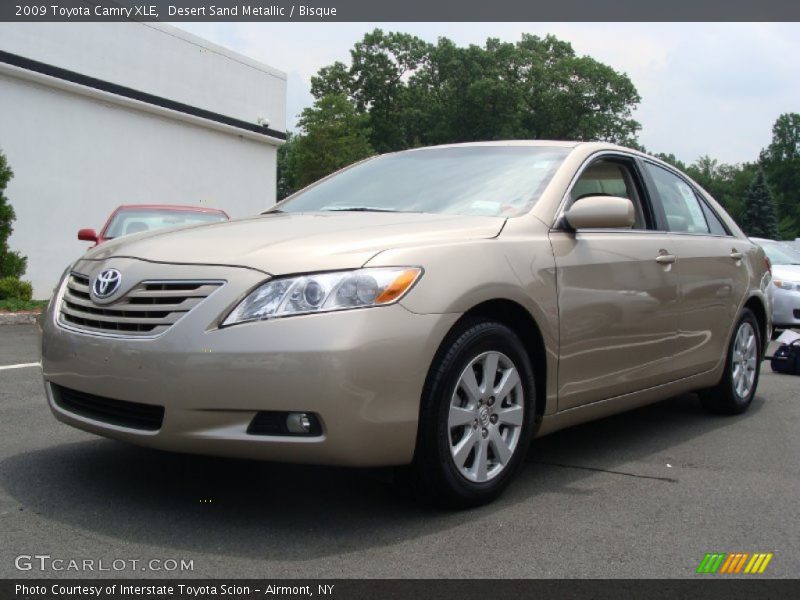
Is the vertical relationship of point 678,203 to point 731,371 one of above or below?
above

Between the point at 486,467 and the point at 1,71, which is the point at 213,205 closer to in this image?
the point at 1,71

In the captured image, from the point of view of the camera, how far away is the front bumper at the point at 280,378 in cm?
302

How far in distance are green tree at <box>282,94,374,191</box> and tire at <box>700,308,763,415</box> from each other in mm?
38335

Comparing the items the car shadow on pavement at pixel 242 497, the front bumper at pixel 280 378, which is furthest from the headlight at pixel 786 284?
the front bumper at pixel 280 378

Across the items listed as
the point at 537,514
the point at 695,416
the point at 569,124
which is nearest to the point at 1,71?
the point at 695,416

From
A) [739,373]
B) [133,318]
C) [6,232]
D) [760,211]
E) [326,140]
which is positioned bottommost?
[739,373]

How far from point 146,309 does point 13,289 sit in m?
10.2

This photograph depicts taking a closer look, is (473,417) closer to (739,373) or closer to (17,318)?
(739,373)

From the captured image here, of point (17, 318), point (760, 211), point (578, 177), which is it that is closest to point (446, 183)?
point (578, 177)

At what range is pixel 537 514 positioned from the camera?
353cm

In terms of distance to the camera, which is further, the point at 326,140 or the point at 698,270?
the point at 326,140

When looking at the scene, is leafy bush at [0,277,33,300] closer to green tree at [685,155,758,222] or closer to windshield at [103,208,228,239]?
windshield at [103,208,228,239]

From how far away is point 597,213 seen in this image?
400 centimetres

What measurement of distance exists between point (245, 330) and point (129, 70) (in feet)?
52.4
